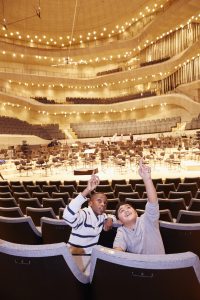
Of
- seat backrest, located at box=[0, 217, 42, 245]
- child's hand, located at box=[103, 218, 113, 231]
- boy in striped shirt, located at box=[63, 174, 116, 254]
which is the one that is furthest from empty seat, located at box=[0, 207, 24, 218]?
child's hand, located at box=[103, 218, 113, 231]

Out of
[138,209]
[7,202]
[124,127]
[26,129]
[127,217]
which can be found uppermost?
[124,127]

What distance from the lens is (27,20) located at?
3419 cm

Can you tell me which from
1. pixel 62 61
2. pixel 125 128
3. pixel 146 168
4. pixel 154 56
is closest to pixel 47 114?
pixel 62 61

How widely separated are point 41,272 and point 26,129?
1183 inches

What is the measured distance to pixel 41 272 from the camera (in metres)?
1.85

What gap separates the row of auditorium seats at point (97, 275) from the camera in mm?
1610

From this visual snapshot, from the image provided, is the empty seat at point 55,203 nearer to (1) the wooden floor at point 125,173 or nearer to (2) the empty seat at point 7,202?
(2) the empty seat at point 7,202

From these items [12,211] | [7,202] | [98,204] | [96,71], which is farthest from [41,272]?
[96,71]

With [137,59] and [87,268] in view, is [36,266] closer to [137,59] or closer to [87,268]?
[87,268]

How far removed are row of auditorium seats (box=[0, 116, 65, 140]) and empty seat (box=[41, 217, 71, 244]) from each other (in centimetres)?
2531

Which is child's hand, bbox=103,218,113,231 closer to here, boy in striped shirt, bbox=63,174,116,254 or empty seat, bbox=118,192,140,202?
boy in striped shirt, bbox=63,174,116,254

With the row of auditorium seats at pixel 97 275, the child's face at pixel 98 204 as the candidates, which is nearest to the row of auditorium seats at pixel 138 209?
the child's face at pixel 98 204

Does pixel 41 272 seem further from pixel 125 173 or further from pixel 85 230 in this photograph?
pixel 125 173

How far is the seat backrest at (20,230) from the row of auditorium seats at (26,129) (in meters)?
25.0
